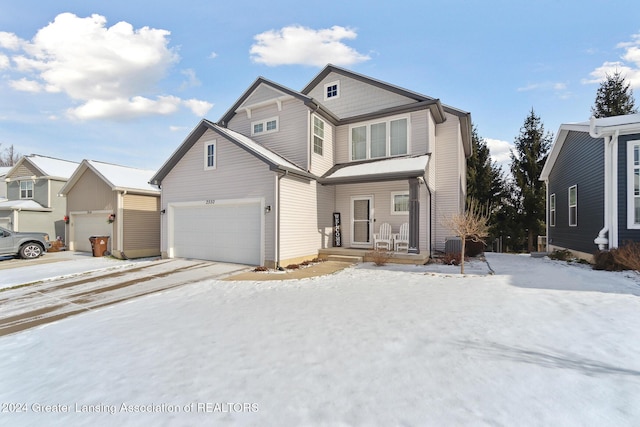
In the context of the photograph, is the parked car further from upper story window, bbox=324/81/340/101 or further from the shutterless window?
upper story window, bbox=324/81/340/101

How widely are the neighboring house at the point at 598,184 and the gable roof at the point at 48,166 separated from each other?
28955mm

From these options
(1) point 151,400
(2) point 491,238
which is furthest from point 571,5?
(2) point 491,238

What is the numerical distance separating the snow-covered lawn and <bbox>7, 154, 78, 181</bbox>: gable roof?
66.2ft

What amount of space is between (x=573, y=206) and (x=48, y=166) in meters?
31.2

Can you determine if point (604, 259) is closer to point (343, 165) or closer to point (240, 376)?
point (343, 165)

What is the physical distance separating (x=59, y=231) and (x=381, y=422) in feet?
83.9

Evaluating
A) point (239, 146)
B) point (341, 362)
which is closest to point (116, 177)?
point (239, 146)

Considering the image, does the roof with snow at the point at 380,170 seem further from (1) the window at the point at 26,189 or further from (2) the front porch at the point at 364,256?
(1) the window at the point at 26,189

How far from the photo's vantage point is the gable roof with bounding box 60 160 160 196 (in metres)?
14.2

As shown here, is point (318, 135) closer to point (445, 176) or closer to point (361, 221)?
point (361, 221)

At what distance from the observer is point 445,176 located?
12.8 m

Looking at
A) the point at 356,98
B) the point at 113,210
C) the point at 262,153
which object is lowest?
the point at 113,210

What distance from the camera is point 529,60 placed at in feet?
35.9

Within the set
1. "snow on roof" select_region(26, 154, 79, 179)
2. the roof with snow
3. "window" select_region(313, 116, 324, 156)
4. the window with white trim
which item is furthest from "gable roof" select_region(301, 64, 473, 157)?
"snow on roof" select_region(26, 154, 79, 179)
